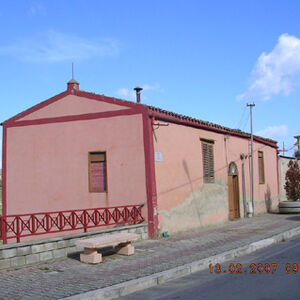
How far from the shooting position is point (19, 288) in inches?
276

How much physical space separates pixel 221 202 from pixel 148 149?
585cm

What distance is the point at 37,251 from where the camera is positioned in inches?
358

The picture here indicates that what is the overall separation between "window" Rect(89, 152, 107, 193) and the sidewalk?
2653 mm

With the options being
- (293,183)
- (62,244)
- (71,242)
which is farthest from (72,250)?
Answer: (293,183)

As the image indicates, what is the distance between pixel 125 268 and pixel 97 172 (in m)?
5.91

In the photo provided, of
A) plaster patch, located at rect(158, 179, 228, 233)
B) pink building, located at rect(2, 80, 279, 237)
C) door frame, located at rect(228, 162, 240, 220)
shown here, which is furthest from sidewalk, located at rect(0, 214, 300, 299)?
door frame, located at rect(228, 162, 240, 220)

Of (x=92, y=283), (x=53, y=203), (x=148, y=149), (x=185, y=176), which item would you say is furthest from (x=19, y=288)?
(x=185, y=176)

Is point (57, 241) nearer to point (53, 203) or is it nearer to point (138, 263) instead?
point (138, 263)

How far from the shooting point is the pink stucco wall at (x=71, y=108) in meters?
14.1

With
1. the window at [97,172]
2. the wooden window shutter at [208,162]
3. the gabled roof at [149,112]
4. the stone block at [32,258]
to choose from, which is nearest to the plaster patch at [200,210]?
the wooden window shutter at [208,162]

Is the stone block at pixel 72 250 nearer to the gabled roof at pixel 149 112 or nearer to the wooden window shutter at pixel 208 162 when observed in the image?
the gabled roof at pixel 149 112

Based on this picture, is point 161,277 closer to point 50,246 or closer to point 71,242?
point 50,246

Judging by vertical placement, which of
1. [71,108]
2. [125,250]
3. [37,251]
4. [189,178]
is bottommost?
[125,250]

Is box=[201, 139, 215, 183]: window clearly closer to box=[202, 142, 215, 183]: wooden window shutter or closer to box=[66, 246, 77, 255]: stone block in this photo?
box=[202, 142, 215, 183]: wooden window shutter
